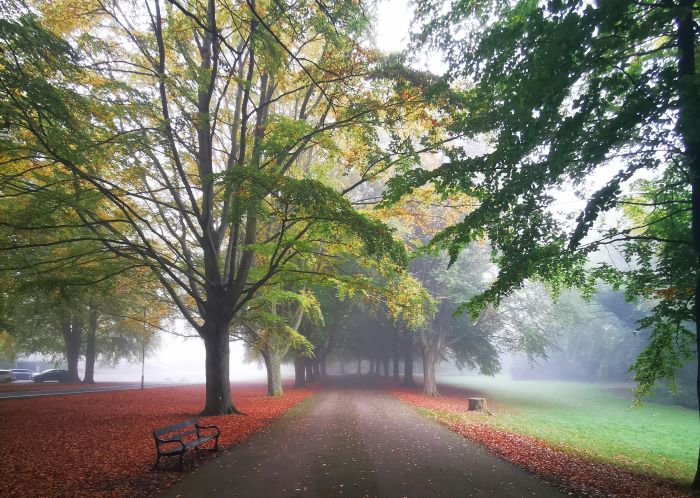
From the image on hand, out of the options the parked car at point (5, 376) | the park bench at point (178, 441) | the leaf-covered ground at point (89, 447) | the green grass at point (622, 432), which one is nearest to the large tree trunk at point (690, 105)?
the green grass at point (622, 432)

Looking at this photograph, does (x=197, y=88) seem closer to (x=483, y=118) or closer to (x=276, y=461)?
(x=483, y=118)

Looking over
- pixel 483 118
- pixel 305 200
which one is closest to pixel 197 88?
pixel 305 200

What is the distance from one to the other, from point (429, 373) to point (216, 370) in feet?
56.9

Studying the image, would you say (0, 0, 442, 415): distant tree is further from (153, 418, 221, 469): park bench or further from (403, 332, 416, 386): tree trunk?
(403, 332, 416, 386): tree trunk

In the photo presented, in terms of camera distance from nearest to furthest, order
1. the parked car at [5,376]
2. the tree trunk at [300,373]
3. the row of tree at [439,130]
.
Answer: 1. the row of tree at [439,130]
2. the tree trunk at [300,373]
3. the parked car at [5,376]

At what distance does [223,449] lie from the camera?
888 cm

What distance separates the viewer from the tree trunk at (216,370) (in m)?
13.7

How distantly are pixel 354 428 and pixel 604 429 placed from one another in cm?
1074

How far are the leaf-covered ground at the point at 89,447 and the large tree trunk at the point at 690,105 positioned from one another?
937 centimetres

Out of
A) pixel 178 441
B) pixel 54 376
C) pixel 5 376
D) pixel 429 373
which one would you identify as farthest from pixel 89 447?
pixel 54 376

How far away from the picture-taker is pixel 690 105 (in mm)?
4629

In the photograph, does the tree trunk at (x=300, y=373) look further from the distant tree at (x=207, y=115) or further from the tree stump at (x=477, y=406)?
A: the distant tree at (x=207, y=115)

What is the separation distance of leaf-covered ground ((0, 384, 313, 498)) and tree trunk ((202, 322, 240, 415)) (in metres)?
0.75

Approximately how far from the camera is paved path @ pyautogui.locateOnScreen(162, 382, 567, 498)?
6.25 meters
